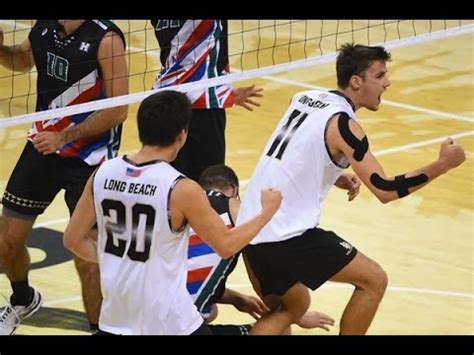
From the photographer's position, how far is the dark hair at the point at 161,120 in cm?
630

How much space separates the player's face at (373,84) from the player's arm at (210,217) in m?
1.58

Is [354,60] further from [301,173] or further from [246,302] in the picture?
[246,302]

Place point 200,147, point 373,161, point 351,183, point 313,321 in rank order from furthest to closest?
point 200,147 → point 351,183 → point 313,321 → point 373,161

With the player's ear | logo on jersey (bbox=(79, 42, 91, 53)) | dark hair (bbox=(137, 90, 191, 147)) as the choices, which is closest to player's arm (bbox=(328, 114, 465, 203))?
the player's ear

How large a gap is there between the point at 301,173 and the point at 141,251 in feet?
4.78

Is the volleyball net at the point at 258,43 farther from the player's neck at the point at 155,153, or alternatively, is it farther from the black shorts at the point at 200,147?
the player's neck at the point at 155,153

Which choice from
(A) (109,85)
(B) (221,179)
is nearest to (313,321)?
(B) (221,179)

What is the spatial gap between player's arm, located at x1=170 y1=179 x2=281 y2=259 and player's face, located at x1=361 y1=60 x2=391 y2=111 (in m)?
1.58

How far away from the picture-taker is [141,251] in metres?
6.30

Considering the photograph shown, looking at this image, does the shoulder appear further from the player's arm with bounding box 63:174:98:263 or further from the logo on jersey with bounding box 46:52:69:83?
the player's arm with bounding box 63:174:98:263

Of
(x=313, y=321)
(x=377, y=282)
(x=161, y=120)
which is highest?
(x=161, y=120)

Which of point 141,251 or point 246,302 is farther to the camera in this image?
point 246,302

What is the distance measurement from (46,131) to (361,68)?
205cm
